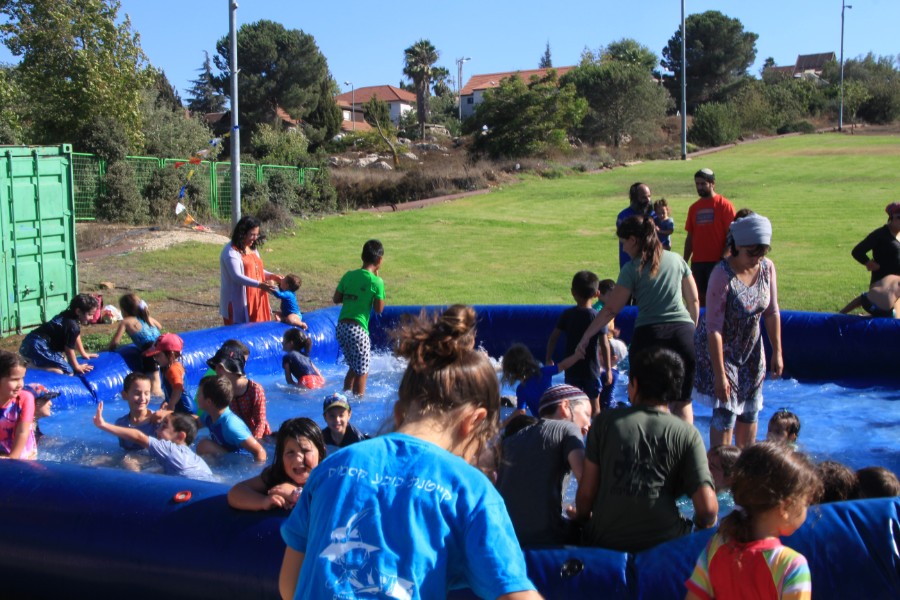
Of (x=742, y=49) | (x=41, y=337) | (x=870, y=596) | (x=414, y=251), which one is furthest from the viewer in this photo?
(x=742, y=49)

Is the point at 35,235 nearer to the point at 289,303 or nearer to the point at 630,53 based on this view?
the point at 289,303

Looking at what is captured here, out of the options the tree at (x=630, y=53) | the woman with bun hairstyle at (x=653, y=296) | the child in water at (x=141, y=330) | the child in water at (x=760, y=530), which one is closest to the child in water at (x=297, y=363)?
the child in water at (x=141, y=330)

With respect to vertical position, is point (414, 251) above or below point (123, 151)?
below

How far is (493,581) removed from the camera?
1676 mm

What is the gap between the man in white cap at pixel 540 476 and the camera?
395cm

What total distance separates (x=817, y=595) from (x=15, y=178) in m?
10.6

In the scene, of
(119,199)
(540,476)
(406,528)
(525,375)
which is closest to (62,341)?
(525,375)

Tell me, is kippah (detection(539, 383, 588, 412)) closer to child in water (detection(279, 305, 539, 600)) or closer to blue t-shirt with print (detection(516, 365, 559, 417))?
blue t-shirt with print (detection(516, 365, 559, 417))

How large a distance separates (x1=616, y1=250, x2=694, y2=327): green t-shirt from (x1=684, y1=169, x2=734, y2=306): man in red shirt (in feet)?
11.0

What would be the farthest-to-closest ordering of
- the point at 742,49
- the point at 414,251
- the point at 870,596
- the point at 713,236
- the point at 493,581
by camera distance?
the point at 742,49 < the point at 414,251 < the point at 713,236 < the point at 870,596 < the point at 493,581

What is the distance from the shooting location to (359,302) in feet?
25.8

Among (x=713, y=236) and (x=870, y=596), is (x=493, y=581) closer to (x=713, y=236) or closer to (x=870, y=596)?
(x=870, y=596)

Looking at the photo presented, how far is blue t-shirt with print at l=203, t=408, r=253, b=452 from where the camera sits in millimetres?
5949

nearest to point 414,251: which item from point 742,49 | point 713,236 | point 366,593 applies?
point 713,236
